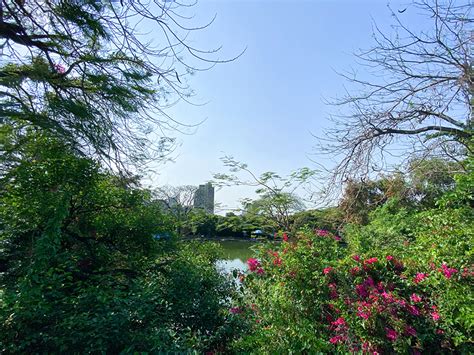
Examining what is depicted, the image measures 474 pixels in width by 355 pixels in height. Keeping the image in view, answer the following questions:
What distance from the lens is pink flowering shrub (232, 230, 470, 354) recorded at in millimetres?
1965

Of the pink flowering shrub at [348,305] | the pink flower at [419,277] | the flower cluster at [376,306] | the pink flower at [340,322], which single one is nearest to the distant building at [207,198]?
the pink flowering shrub at [348,305]

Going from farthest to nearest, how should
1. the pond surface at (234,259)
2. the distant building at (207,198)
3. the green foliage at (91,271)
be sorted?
the distant building at (207,198) < the pond surface at (234,259) < the green foliage at (91,271)

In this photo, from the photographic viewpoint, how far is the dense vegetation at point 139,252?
193cm

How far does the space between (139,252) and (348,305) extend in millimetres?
2110

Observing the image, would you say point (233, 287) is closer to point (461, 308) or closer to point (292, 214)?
point (461, 308)

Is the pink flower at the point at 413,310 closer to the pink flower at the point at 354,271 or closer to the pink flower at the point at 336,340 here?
the pink flower at the point at 354,271

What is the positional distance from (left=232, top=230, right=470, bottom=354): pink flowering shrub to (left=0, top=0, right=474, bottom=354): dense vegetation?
12 millimetres

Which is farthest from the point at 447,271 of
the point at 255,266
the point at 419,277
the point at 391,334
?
the point at 255,266

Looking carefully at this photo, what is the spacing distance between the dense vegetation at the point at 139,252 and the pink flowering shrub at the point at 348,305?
0.04 ft

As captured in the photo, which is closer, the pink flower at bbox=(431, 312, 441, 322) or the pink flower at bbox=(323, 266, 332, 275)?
the pink flower at bbox=(431, 312, 441, 322)

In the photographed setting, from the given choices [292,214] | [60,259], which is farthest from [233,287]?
[292,214]

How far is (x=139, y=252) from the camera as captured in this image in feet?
9.85

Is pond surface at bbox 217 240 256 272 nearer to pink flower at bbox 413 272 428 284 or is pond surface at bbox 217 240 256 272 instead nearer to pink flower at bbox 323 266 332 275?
pink flower at bbox 323 266 332 275

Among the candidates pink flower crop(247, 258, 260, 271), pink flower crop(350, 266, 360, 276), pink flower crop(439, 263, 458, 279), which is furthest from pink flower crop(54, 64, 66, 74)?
pink flower crop(439, 263, 458, 279)
